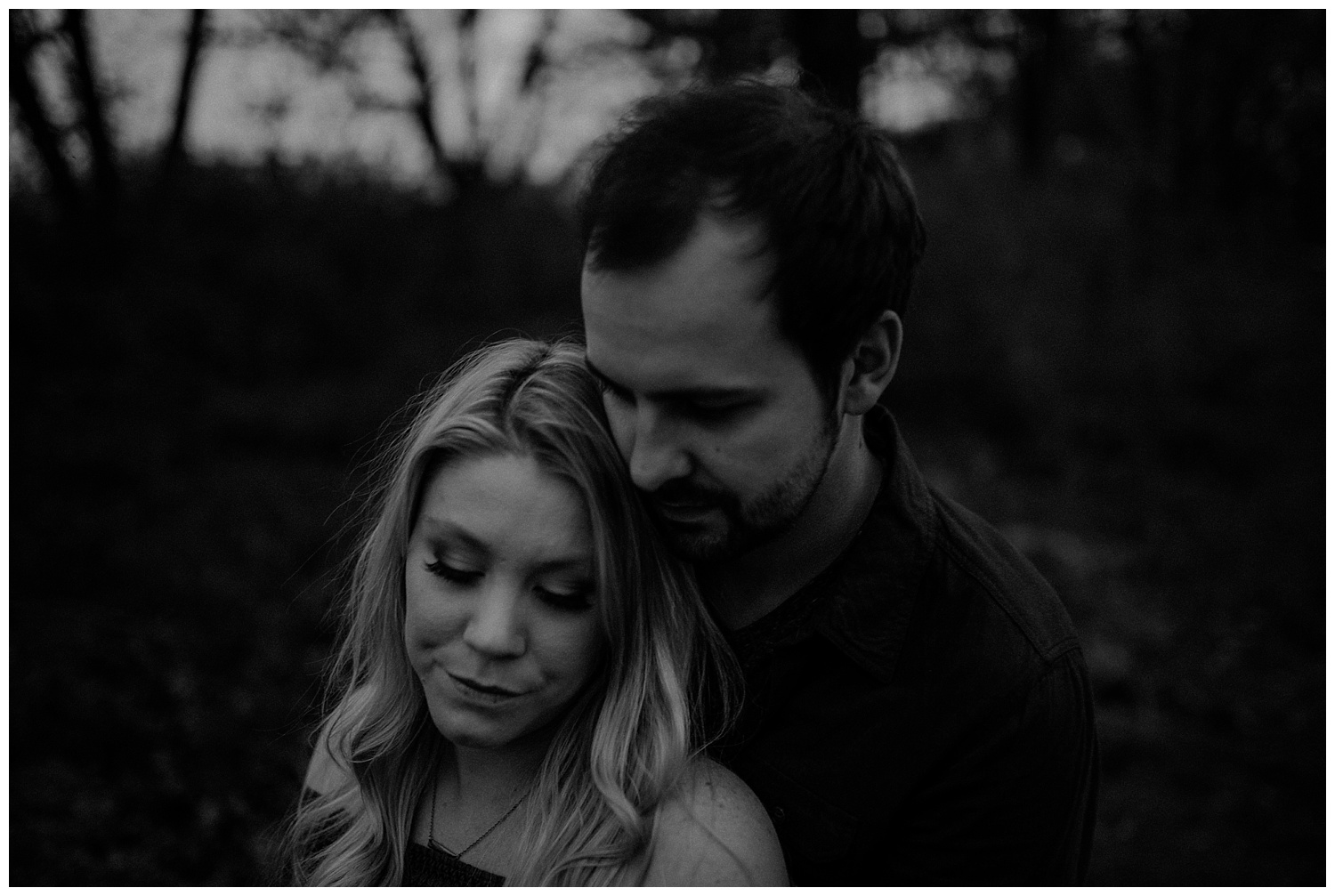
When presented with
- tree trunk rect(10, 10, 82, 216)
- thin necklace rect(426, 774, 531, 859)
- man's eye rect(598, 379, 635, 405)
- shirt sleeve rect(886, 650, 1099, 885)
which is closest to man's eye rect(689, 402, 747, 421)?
man's eye rect(598, 379, 635, 405)

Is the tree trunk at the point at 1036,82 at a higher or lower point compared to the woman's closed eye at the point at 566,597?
higher

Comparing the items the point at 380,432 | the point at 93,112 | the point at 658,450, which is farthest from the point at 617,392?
the point at 93,112

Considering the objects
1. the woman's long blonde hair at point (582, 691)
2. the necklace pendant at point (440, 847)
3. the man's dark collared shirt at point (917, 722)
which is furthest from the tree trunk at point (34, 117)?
the man's dark collared shirt at point (917, 722)

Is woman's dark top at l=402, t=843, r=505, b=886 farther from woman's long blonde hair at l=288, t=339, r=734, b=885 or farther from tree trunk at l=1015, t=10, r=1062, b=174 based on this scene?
tree trunk at l=1015, t=10, r=1062, b=174

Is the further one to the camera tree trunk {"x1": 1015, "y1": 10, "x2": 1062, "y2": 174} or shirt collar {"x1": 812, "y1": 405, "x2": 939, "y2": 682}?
tree trunk {"x1": 1015, "y1": 10, "x2": 1062, "y2": 174}

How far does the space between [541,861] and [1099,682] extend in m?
5.40

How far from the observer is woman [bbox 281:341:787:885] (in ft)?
6.93

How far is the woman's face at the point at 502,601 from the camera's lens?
6.86ft

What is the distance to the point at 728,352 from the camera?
2012 millimetres

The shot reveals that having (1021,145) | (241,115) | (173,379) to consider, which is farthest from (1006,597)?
(1021,145)

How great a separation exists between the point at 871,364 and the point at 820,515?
0.38m

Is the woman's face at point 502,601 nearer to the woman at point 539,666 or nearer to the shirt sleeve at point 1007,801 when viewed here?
the woman at point 539,666

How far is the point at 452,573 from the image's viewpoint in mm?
2164

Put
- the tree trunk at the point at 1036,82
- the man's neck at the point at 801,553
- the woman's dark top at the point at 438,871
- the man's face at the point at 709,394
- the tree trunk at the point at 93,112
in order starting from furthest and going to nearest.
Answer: the tree trunk at the point at 1036,82
the tree trunk at the point at 93,112
the man's neck at the point at 801,553
the woman's dark top at the point at 438,871
the man's face at the point at 709,394
